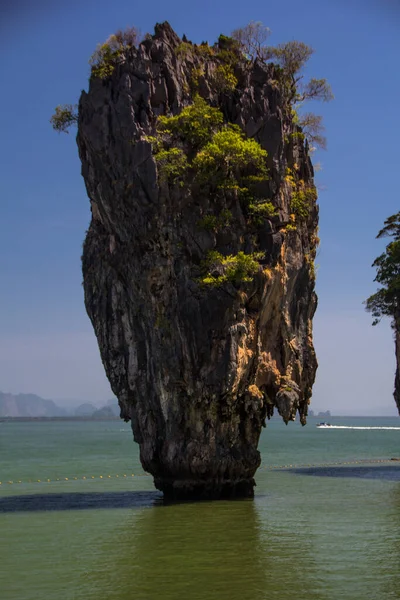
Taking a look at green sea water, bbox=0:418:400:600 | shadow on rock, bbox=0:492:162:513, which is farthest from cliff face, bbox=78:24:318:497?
green sea water, bbox=0:418:400:600

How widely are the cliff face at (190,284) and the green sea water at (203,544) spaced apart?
A: 3.27 meters

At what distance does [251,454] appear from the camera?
3616 cm

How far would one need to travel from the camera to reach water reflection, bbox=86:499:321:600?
64.2 ft

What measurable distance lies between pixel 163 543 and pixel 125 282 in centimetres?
1503

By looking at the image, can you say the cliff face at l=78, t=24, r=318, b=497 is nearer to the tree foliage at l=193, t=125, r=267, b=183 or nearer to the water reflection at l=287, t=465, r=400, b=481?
the tree foliage at l=193, t=125, r=267, b=183

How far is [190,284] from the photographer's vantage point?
34.6 meters

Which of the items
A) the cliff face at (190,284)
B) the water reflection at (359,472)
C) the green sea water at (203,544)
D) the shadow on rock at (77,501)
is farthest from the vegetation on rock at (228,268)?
the water reflection at (359,472)

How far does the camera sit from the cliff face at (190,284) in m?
34.8

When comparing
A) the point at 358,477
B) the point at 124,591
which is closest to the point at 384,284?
the point at 358,477

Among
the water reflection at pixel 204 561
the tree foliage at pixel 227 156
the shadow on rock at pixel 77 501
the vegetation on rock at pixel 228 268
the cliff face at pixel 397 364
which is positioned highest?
the tree foliage at pixel 227 156

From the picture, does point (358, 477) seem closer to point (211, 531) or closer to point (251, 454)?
point (251, 454)

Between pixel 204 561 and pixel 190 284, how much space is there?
14512 millimetres

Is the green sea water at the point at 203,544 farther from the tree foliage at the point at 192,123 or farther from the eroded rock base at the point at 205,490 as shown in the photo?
the tree foliage at the point at 192,123

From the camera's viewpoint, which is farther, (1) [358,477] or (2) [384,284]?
(2) [384,284]
